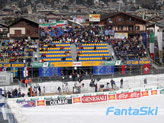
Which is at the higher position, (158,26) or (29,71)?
(158,26)

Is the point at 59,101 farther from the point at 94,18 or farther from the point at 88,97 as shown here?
the point at 94,18

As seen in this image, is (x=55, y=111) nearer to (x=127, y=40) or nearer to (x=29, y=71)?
(x=29, y=71)

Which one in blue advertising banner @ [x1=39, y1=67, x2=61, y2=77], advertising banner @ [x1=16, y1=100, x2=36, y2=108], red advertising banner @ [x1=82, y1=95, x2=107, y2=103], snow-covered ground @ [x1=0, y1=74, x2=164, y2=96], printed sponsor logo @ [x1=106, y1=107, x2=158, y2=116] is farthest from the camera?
blue advertising banner @ [x1=39, y1=67, x2=61, y2=77]

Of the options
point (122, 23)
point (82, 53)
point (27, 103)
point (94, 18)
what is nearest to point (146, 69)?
point (82, 53)

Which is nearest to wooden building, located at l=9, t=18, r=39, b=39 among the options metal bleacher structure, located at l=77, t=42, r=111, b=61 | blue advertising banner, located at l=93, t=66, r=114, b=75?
metal bleacher structure, located at l=77, t=42, r=111, b=61

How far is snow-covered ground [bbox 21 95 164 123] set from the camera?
16.9m

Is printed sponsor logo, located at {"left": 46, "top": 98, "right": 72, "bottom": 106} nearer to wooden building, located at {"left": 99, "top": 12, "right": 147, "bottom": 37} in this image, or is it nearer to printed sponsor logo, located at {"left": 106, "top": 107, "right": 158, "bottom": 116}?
printed sponsor logo, located at {"left": 106, "top": 107, "right": 158, "bottom": 116}

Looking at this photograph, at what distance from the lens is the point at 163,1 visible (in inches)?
7141

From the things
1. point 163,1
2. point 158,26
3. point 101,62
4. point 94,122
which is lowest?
point 94,122

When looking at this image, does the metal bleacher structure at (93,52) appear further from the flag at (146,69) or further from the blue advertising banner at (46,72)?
the flag at (146,69)

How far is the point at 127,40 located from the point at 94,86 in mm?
15080

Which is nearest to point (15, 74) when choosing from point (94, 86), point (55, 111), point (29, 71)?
point (29, 71)

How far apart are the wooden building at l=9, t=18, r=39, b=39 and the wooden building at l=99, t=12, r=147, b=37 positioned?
35.6ft

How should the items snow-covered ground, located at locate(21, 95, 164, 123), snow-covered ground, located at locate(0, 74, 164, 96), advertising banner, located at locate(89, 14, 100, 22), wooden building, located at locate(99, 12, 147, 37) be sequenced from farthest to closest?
wooden building, located at locate(99, 12, 147, 37)
advertising banner, located at locate(89, 14, 100, 22)
snow-covered ground, located at locate(0, 74, 164, 96)
snow-covered ground, located at locate(21, 95, 164, 123)
